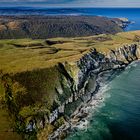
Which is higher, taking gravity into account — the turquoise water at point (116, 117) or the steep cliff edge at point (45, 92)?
the steep cliff edge at point (45, 92)

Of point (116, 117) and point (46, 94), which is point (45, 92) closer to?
point (46, 94)

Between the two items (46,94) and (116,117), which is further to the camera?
(46,94)

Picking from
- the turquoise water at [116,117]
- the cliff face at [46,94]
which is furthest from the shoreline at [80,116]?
the turquoise water at [116,117]

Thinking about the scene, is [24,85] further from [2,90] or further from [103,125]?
Result: [103,125]

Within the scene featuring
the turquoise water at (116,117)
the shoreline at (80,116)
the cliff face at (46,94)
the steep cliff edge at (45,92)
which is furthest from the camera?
the cliff face at (46,94)

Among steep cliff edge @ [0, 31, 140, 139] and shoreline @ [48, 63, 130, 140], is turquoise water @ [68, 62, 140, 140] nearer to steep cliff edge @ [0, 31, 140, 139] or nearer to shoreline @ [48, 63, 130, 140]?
shoreline @ [48, 63, 130, 140]

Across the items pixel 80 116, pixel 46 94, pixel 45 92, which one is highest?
pixel 45 92

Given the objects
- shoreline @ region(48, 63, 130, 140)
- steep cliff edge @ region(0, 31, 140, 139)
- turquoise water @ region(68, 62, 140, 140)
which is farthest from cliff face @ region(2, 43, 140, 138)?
turquoise water @ region(68, 62, 140, 140)

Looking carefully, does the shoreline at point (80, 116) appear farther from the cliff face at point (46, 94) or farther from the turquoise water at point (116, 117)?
the turquoise water at point (116, 117)

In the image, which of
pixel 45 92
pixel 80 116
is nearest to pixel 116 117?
pixel 80 116

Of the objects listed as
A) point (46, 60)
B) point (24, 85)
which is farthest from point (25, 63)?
point (24, 85)
